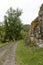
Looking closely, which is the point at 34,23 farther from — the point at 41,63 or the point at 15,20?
the point at 15,20

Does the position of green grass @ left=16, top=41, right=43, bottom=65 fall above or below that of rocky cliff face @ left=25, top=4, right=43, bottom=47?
below

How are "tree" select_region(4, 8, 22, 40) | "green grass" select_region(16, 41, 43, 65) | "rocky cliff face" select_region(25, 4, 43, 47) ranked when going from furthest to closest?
"tree" select_region(4, 8, 22, 40)
"rocky cliff face" select_region(25, 4, 43, 47)
"green grass" select_region(16, 41, 43, 65)

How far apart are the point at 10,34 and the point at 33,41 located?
6077 cm

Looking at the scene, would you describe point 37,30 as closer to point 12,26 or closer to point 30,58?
point 30,58

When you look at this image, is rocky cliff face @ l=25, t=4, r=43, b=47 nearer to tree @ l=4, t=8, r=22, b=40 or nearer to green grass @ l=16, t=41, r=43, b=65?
green grass @ l=16, t=41, r=43, b=65

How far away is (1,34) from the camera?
11631 cm

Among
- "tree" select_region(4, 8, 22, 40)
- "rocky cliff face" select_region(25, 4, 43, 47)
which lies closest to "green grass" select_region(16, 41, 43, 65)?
"rocky cliff face" select_region(25, 4, 43, 47)

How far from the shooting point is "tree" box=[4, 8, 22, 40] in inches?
4550

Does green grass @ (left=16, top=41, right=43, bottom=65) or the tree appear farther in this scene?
the tree

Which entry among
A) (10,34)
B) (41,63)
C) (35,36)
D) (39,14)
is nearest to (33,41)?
(35,36)

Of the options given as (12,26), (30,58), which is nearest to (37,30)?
(30,58)

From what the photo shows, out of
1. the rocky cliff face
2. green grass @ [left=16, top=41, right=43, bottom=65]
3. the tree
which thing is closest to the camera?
green grass @ [left=16, top=41, right=43, bottom=65]

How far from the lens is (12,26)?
381ft

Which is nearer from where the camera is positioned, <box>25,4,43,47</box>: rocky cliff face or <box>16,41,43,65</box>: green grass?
<box>16,41,43,65</box>: green grass
